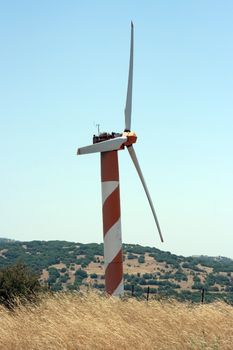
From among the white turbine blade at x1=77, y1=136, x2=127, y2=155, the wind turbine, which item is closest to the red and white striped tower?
the wind turbine

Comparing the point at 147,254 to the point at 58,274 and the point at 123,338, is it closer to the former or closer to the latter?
the point at 58,274

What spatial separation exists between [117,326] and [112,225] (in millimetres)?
9830

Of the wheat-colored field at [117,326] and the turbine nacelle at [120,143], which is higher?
the turbine nacelle at [120,143]

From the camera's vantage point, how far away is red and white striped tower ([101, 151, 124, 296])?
21.9 meters

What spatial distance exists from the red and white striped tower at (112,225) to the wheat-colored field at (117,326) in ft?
19.7

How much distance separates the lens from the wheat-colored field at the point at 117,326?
11.3m

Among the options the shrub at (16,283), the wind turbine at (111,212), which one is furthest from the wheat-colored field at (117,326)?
the shrub at (16,283)

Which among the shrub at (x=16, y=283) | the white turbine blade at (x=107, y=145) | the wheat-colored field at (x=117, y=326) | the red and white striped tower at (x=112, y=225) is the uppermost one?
the white turbine blade at (x=107, y=145)

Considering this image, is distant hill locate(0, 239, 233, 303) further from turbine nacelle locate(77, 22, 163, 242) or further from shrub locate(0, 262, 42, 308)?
shrub locate(0, 262, 42, 308)

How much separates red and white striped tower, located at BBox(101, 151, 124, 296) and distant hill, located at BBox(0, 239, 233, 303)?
8422 centimetres

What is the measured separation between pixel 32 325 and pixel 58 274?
4555 inches

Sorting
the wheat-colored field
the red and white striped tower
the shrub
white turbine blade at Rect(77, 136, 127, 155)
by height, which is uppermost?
white turbine blade at Rect(77, 136, 127, 155)

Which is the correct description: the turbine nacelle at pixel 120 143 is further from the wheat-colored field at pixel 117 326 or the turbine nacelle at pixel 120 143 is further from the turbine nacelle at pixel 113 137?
the wheat-colored field at pixel 117 326

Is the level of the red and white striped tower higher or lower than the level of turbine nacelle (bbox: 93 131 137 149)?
lower
